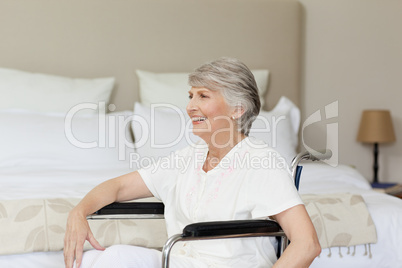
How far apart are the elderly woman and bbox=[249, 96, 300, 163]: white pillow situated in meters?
1.46

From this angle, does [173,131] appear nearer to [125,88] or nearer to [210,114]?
[125,88]

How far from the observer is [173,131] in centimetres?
345

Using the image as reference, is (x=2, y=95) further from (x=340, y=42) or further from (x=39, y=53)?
(x=340, y=42)

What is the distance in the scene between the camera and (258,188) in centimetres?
174

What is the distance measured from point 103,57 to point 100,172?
3.63 feet

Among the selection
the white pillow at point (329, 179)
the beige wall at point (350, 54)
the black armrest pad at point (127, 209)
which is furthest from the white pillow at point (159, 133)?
the black armrest pad at point (127, 209)

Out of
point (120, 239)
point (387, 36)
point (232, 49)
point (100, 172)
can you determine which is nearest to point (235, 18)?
point (232, 49)

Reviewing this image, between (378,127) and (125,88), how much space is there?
6.19ft

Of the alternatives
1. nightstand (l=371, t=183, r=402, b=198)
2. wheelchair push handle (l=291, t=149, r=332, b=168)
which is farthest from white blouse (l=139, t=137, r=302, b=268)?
nightstand (l=371, t=183, r=402, b=198)

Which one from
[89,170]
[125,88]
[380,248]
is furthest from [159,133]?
[380,248]

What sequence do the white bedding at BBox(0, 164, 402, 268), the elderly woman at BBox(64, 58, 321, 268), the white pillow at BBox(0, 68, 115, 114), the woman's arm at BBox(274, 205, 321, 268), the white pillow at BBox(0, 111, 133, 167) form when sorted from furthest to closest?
the white pillow at BBox(0, 68, 115, 114) < the white pillow at BBox(0, 111, 133, 167) < the white bedding at BBox(0, 164, 402, 268) < the elderly woman at BBox(64, 58, 321, 268) < the woman's arm at BBox(274, 205, 321, 268)

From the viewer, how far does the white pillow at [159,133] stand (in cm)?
341

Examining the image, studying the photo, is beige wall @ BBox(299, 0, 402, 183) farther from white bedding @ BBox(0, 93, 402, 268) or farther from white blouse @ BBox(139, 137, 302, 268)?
white blouse @ BBox(139, 137, 302, 268)

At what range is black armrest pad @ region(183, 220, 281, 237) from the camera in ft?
5.09
